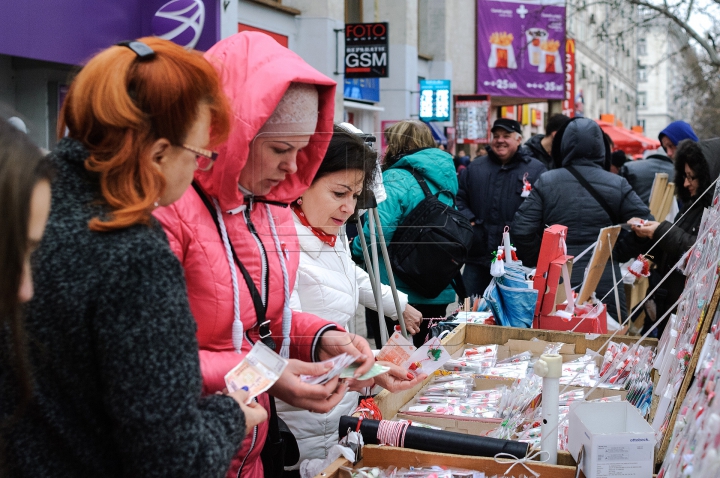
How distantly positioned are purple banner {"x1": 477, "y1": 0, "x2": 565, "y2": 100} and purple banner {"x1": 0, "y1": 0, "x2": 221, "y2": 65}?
1290 cm

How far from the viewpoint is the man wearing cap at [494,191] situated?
216 inches

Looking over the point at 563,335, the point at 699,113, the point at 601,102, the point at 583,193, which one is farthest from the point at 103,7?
the point at 601,102

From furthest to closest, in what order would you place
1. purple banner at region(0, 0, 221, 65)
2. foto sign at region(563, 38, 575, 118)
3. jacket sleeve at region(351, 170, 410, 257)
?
foto sign at region(563, 38, 575, 118), purple banner at region(0, 0, 221, 65), jacket sleeve at region(351, 170, 410, 257)

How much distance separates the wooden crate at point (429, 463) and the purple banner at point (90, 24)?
13.8 ft

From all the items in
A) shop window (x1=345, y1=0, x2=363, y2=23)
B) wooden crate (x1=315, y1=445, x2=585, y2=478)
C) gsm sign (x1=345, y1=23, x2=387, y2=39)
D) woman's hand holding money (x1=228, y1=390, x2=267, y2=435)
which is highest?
shop window (x1=345, y1=0, x2=363, y2=23)

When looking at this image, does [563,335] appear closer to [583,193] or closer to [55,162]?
[583,193]

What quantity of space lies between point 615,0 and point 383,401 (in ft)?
33.9

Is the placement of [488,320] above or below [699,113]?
below

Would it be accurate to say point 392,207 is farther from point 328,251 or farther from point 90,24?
point 90,24

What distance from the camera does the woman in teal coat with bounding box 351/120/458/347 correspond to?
3275 mm

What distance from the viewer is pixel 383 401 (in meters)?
2.56

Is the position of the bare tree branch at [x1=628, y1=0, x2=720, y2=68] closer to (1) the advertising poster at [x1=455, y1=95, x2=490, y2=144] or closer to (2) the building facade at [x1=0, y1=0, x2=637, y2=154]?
(2) the building facade at [x1=0, y1=0, x2=637, y2=154]

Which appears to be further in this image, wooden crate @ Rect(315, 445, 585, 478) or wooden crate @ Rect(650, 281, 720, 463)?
wooden crate @ Rect(315, 445, 585, 478)

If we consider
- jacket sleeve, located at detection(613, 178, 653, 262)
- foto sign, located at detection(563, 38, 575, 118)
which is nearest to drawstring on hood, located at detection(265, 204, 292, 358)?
jacket sleeve, located at detection(613, 178, 653, 262)
